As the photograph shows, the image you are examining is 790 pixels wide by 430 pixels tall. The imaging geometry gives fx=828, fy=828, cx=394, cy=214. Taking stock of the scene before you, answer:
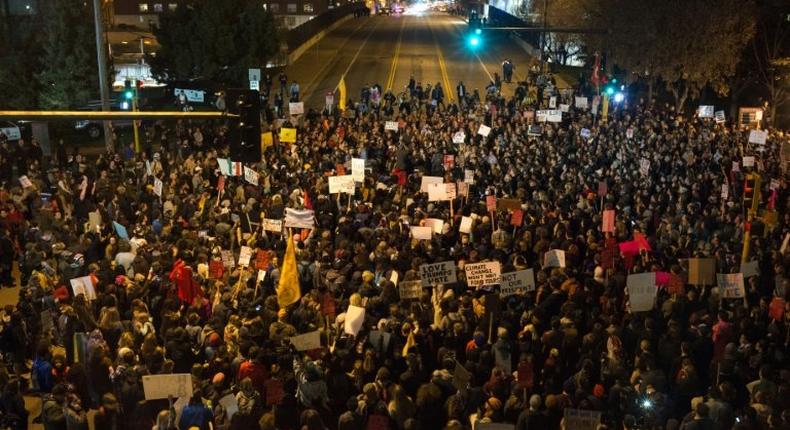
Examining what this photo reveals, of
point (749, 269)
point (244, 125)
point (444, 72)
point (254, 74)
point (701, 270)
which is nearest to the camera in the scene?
point (244, 125)

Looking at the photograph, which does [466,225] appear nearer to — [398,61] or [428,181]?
[428,181]

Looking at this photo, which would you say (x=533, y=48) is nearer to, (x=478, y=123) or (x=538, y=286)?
(x=478, y=123)

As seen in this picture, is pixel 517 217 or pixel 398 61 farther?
pixel 398 61

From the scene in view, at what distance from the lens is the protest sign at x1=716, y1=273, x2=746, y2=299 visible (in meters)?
12.2

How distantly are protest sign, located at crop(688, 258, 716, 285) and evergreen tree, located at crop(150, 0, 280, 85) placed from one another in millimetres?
27252

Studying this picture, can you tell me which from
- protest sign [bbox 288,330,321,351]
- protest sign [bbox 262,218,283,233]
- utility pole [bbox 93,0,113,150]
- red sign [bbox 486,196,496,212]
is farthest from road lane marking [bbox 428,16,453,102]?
protest sign [bbox 288,330,321,351]

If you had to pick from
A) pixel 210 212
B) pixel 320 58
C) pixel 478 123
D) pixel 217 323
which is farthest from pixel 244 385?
pixel 320 58

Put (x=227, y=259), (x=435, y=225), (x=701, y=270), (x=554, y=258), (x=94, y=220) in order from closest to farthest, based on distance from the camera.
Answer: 1. (x=701, y=270)
2. (x=554, y=258)
3. (x=227, y=259)
4. (x=435, y=225)
5. (x=94, y=220)

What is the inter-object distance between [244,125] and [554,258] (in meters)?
7.03

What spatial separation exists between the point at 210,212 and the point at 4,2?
1710cm

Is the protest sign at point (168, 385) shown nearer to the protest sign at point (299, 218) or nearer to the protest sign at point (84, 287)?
the protest sign at point (84, 287)

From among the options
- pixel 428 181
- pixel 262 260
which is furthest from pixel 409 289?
pixel 428 181

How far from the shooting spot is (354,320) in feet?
37.0

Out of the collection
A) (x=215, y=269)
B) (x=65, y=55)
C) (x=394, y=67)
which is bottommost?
(x=215, y=269)
